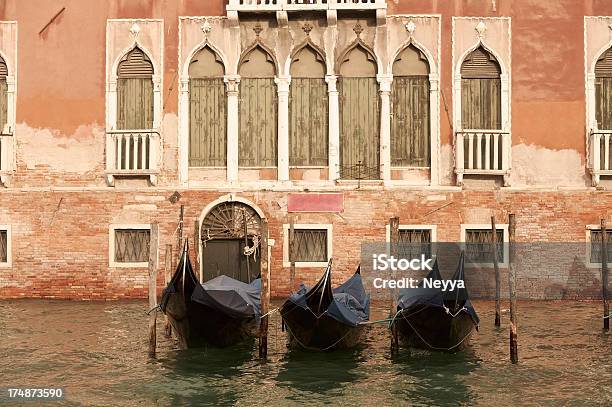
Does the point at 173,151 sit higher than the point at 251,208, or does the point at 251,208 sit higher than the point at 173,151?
the point at 173,151

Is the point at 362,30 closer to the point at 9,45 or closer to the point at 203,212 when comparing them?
the point at 203,212

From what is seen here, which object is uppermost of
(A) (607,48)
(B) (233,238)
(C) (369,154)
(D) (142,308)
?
(A) (607,48)

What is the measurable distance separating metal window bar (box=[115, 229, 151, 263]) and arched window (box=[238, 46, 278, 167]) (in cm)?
198

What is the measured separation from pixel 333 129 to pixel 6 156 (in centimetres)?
525

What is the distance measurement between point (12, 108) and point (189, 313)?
588cm

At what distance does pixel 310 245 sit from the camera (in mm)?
12531

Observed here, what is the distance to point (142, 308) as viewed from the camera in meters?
11.8

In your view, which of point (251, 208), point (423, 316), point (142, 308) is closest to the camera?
point (423, 316)

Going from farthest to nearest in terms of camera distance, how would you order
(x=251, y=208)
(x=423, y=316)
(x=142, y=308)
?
1. (x=251, y=208)
2. (x=142, y=308)
3. (x=423, y=316)

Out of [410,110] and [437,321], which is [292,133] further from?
[437,321]

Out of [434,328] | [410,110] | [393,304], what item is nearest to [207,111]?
[410,110]

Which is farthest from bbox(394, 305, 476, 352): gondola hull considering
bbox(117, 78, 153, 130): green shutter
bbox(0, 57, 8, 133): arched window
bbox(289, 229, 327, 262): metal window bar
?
bbox(0, 57, 8, 133): arched window

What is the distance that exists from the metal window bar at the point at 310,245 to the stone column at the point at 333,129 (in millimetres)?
915

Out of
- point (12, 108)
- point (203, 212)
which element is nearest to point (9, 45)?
point (12, 108)
